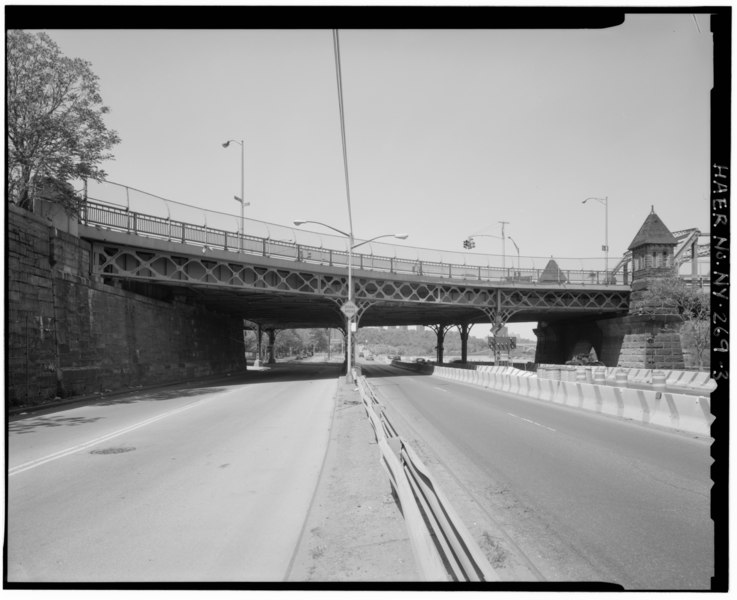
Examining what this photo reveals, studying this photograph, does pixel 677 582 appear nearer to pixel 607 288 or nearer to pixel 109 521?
pixel 109 521

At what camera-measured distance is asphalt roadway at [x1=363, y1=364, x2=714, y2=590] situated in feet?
15.0

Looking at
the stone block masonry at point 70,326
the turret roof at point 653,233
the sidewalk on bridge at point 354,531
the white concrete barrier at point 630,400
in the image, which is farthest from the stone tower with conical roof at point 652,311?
the sidewalk on bridge at point 354,531

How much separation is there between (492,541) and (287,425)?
9.78 m

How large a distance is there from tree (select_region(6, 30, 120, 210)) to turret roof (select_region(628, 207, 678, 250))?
44.8m

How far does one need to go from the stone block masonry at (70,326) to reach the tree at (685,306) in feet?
119

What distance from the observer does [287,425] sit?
14.2 metres

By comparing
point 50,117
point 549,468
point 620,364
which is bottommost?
point 620,364

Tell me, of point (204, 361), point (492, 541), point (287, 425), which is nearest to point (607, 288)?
point (204, 361)

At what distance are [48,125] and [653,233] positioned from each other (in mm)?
47323

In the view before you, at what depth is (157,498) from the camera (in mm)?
6703

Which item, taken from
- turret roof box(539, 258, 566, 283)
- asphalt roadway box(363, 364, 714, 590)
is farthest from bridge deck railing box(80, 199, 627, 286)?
asphalt roadway box(363, 364, 714, 590)

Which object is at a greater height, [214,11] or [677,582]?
[214,11]

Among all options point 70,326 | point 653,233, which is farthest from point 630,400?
point 653,233

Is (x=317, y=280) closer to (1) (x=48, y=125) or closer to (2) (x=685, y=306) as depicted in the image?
Answer: (1) (x=48, y=125)
